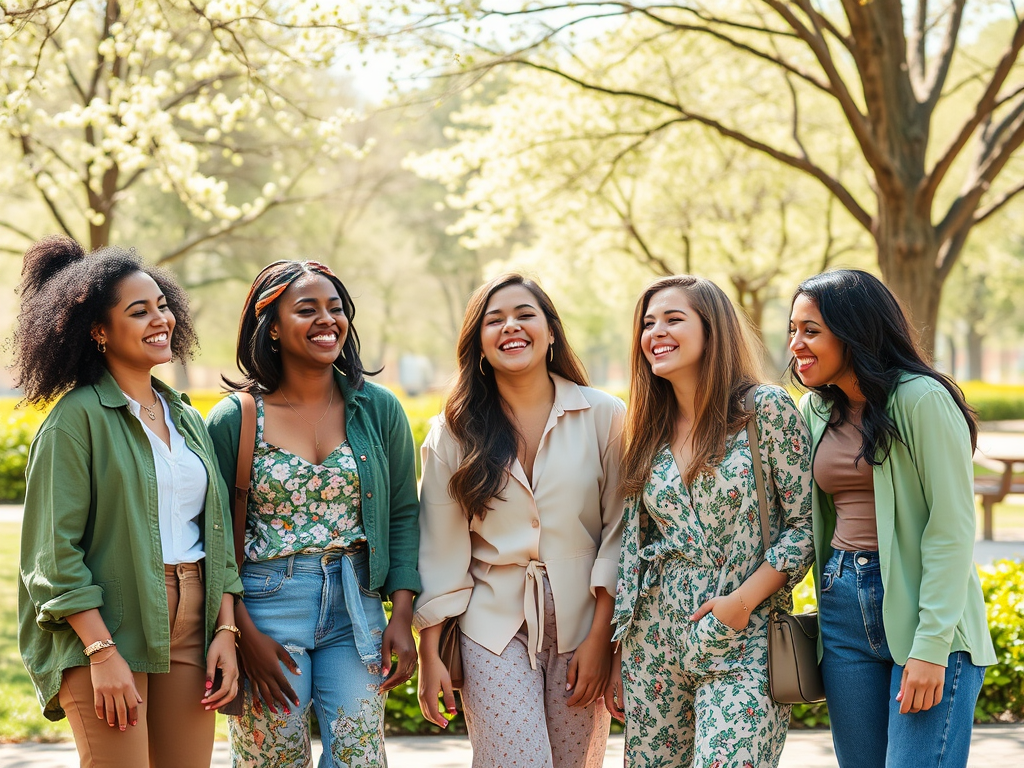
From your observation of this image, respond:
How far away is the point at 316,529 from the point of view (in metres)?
3.51

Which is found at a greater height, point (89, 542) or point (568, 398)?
point (568, 398)

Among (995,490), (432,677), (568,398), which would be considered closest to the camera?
(432,677)

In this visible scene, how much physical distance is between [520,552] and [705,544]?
69 centimetres

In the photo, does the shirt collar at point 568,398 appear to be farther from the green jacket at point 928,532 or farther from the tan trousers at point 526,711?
the green jacket at point 928,532

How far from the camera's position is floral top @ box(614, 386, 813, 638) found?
3385mm

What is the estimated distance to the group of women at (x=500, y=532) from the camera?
10.1ft

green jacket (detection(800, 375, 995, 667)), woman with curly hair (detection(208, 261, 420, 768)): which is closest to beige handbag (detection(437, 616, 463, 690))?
woman with curly hair (detection(208, 261, 420, 768))

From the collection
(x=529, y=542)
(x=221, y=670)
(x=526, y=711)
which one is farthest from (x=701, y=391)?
(x=221, y=670)

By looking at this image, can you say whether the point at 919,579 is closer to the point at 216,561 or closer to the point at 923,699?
the point at 923,699

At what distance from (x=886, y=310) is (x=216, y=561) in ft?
7.93

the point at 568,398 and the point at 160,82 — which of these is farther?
the point at 160,82

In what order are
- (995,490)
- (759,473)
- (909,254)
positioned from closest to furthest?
(759,473)
(909,254)
(995,490)

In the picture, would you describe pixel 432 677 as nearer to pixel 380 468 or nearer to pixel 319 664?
pixel 319 664

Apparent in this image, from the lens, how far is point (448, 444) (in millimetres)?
3811
